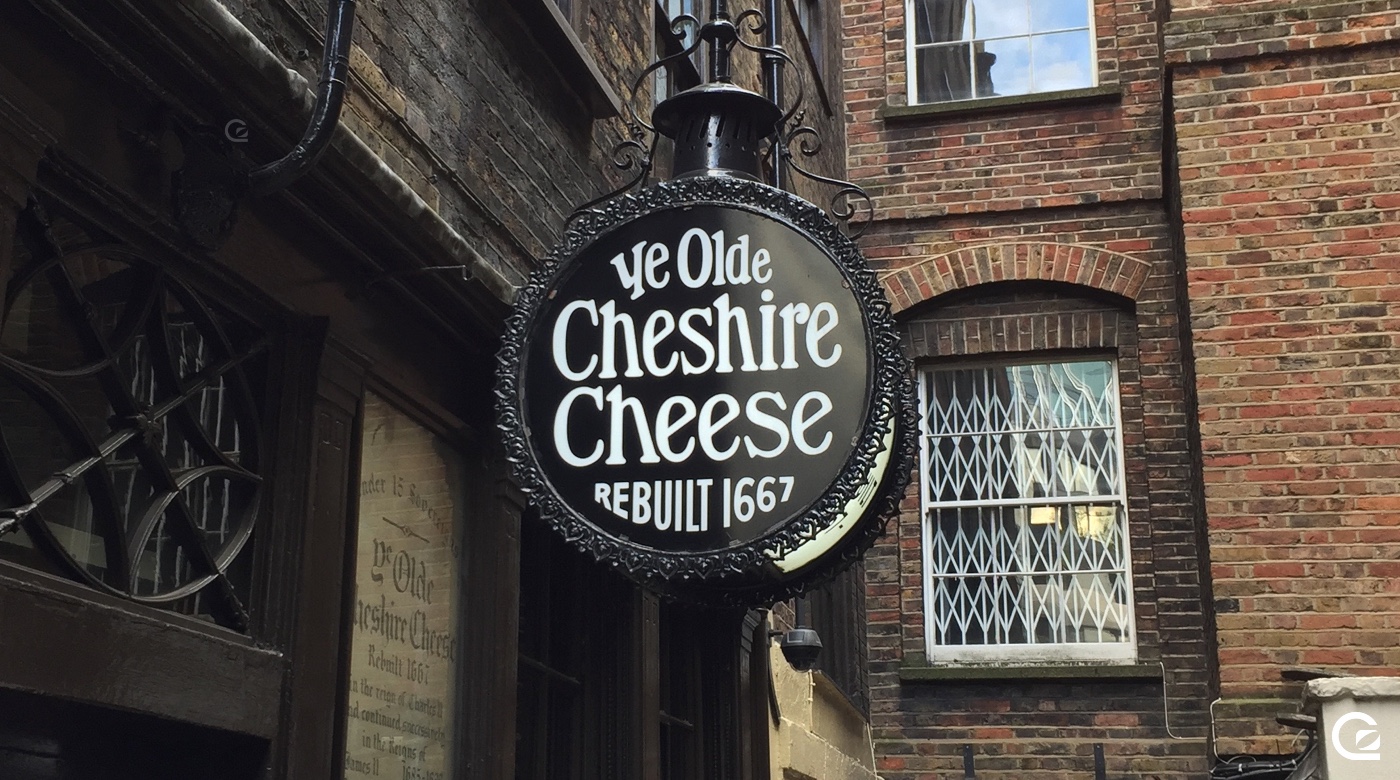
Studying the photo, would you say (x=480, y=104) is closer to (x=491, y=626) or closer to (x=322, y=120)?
(x=491, y=626)

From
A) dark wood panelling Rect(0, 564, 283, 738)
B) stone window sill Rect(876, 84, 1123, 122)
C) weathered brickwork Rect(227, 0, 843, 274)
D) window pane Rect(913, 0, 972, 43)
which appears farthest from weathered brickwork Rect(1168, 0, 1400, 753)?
dark wood panelling Rect(0, 564, 283, 738)

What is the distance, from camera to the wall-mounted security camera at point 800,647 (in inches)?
288

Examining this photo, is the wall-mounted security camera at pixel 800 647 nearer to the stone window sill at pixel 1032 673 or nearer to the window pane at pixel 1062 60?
the stone window sill at pixel 1032 673

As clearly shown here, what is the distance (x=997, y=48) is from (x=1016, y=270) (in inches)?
70.8

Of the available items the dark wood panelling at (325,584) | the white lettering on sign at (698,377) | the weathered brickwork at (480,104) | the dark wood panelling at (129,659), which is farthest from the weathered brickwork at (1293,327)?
the dark wood panelling at (129,659)

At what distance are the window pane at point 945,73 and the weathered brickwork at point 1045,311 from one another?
0.17 metres

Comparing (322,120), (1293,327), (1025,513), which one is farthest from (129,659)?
(1025,513)

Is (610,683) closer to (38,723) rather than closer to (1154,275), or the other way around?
(38,723)

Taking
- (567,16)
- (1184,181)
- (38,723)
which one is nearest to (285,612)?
(38,723)

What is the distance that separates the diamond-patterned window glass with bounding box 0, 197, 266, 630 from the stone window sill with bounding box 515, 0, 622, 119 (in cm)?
192

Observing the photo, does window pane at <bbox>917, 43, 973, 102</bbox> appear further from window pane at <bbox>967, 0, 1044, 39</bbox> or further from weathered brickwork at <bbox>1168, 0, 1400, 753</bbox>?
weathered brickwork at <bbox>1168, 0, 1400, 753</bbox>

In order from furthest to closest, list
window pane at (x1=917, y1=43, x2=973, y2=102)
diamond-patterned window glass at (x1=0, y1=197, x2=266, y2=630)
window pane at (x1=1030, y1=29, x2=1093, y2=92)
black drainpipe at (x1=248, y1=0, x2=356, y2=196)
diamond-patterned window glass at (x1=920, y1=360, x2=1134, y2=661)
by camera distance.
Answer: window pane at (x1=917, y1=43, x2=973, y2=102) → window pane at (x1=1030, y1=29, x2=1093, y2=92) → diamond-patterned window glass at (x1=920, y1=360, x2=1134, y2=661) → black drainpipe at (x1=248, y1=0, x2=356, y2=196) → diamond-patterned window glass at (x1=0, y1=197, x2=266, y2=630)

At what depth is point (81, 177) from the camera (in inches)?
110

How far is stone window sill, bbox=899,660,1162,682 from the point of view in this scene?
9727 mm
